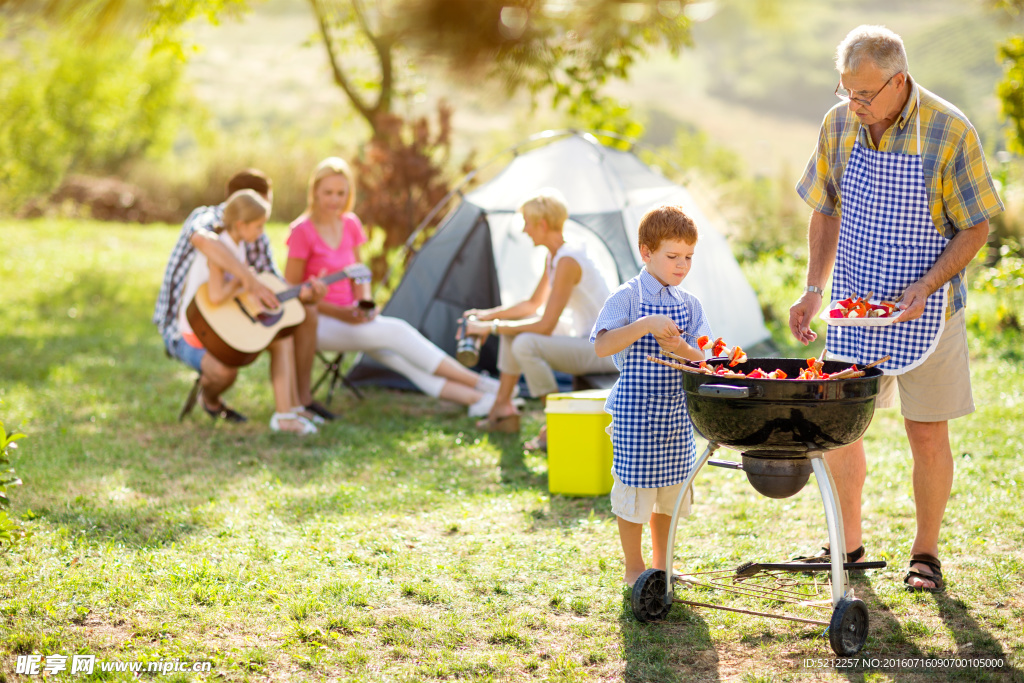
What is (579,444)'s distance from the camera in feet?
13.6

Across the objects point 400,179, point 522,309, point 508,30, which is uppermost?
point 400,179

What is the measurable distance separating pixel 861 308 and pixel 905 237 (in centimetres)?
31

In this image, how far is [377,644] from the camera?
2.79 m

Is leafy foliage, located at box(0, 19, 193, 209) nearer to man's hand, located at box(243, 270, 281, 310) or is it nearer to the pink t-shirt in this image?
the pink t-shirt

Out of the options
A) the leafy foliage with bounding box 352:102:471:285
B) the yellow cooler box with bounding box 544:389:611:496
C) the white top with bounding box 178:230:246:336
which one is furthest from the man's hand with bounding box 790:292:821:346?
the leafy foliage with bounding box 352:102:471:285

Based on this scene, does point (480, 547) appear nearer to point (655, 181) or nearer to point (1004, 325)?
point (655, 181)

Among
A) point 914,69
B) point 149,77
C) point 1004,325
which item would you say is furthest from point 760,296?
point 914,69

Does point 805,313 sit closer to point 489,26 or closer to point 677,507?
point 677,507

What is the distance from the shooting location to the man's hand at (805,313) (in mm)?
3215

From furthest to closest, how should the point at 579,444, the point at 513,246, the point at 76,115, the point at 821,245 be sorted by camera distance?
the point at 76,115 → the point at 513,246 → the point at 579,444 → the point at 821,245

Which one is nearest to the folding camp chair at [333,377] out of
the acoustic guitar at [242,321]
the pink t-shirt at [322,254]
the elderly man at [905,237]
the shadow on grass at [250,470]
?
the shadow on grass at [250,470]

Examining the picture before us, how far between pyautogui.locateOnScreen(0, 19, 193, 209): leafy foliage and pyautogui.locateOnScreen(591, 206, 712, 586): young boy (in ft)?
33.7

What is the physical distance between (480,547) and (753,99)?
128ft

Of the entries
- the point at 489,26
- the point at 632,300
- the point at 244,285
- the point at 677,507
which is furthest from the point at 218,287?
the point at 489,26
